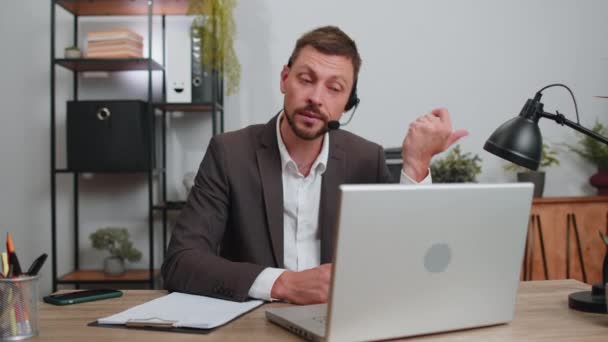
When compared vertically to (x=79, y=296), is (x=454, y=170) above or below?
above

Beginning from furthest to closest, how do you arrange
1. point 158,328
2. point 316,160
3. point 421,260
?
point 316,160 → point 158,328 → point 421,260

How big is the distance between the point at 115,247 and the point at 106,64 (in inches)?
36.2

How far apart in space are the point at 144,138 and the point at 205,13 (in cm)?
68

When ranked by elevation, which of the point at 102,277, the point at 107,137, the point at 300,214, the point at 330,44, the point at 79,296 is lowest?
the point at 102,277

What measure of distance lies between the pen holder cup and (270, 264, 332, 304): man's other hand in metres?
0.45

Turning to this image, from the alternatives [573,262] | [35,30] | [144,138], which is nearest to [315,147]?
[144,138]

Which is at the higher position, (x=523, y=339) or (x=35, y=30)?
(x=35, y=30)

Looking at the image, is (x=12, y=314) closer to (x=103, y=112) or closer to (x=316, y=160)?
(x=316, y=160)

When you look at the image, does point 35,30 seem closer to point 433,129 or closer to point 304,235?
point 304,235

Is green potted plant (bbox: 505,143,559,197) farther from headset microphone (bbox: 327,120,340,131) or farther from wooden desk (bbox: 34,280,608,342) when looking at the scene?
wooden desk (bbox: 34,280,608,342)

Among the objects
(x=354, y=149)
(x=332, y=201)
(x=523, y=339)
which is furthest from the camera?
(x=354, y=149)

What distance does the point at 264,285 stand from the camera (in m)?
1.18

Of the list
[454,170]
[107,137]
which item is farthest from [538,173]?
[107,137]

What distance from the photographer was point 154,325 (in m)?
0.96
